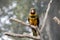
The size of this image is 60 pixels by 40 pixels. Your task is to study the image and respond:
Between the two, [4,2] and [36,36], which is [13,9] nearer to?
[4,2]

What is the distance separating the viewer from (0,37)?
4.05 meters

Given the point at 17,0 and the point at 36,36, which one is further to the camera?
the point at 17,0

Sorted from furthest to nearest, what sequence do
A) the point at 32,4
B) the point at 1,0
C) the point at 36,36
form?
the point at 1,0, the point at 32,4, the point at 36,36

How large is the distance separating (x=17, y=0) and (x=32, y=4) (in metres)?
0.62

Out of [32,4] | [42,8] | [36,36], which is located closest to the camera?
[36,36]

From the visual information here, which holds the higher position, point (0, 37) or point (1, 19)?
point (1, 19)

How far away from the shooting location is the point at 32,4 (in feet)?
12.7

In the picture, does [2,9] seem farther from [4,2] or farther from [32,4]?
[32,4]

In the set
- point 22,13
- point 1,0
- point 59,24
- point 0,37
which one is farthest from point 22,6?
point 59,24

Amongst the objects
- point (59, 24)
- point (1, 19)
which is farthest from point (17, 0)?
point (59, 24)

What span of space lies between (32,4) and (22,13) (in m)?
0.27

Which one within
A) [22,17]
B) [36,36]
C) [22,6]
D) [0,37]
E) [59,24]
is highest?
[22,6]

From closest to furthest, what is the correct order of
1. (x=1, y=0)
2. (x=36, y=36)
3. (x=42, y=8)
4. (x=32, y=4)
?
1. (x=36, y=36)
2. (x=42, y=8)
3. (x=32, y=4)
4. (x=1, y=0)

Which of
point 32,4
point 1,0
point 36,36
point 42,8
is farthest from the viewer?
point 1,0
